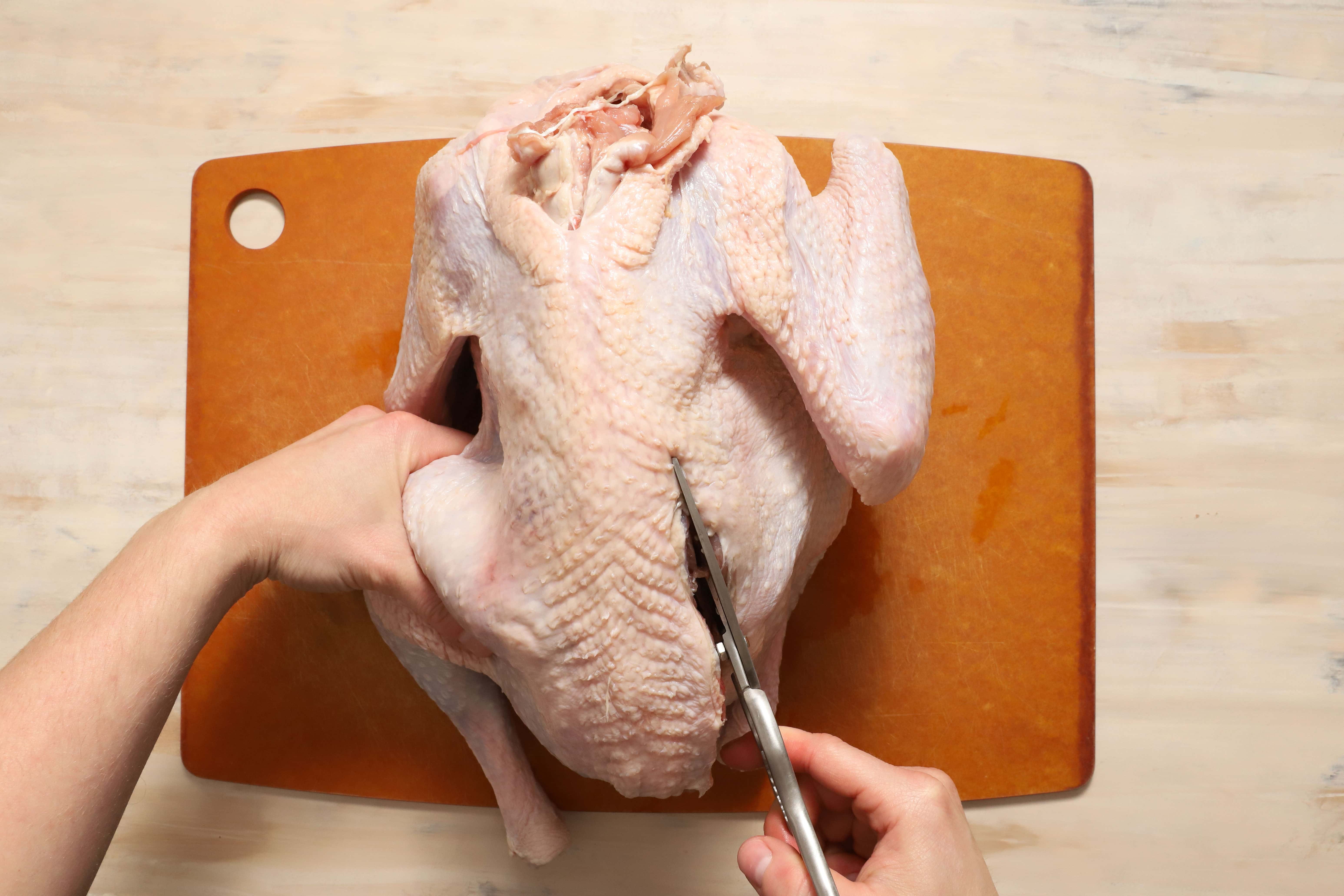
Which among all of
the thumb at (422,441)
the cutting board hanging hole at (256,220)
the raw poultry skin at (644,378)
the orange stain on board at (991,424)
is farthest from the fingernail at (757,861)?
the cutting board hanging hole at (256,220)

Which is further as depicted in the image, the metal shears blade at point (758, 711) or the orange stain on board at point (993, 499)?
the orange stain on board at point (993, 499)

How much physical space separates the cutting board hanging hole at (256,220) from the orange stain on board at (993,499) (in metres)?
1.22

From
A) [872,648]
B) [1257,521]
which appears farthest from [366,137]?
[1257,521]

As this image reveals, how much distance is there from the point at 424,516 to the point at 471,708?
1.17ft

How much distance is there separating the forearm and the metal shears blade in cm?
57

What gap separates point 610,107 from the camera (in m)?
1.07

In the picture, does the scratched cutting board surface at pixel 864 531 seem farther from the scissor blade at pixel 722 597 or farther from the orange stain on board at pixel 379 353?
the scissor blade at pixel 722 597

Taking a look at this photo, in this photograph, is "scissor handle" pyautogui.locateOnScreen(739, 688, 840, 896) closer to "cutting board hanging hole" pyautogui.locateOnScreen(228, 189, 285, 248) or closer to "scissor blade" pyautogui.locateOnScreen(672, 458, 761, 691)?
"scissor blade" pyautogui.locateOnScreen(672, 458, 761, 691)

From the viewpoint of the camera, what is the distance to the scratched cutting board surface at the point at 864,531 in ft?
4.70

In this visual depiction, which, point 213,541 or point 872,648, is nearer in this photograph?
point 213,541

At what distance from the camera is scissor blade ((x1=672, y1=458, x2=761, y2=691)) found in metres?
0.99

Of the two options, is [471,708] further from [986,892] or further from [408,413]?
[986,892]

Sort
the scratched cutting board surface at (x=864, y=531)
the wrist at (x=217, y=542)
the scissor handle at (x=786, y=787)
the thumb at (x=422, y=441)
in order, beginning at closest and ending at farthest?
the scissor handle at (x=786, y=787), the wrist at (x=217, y=542), the thumb at (x=422, y=441), the scratched cutting board surface at (x=864, y=531)

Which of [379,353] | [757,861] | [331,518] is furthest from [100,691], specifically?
[757,861]
